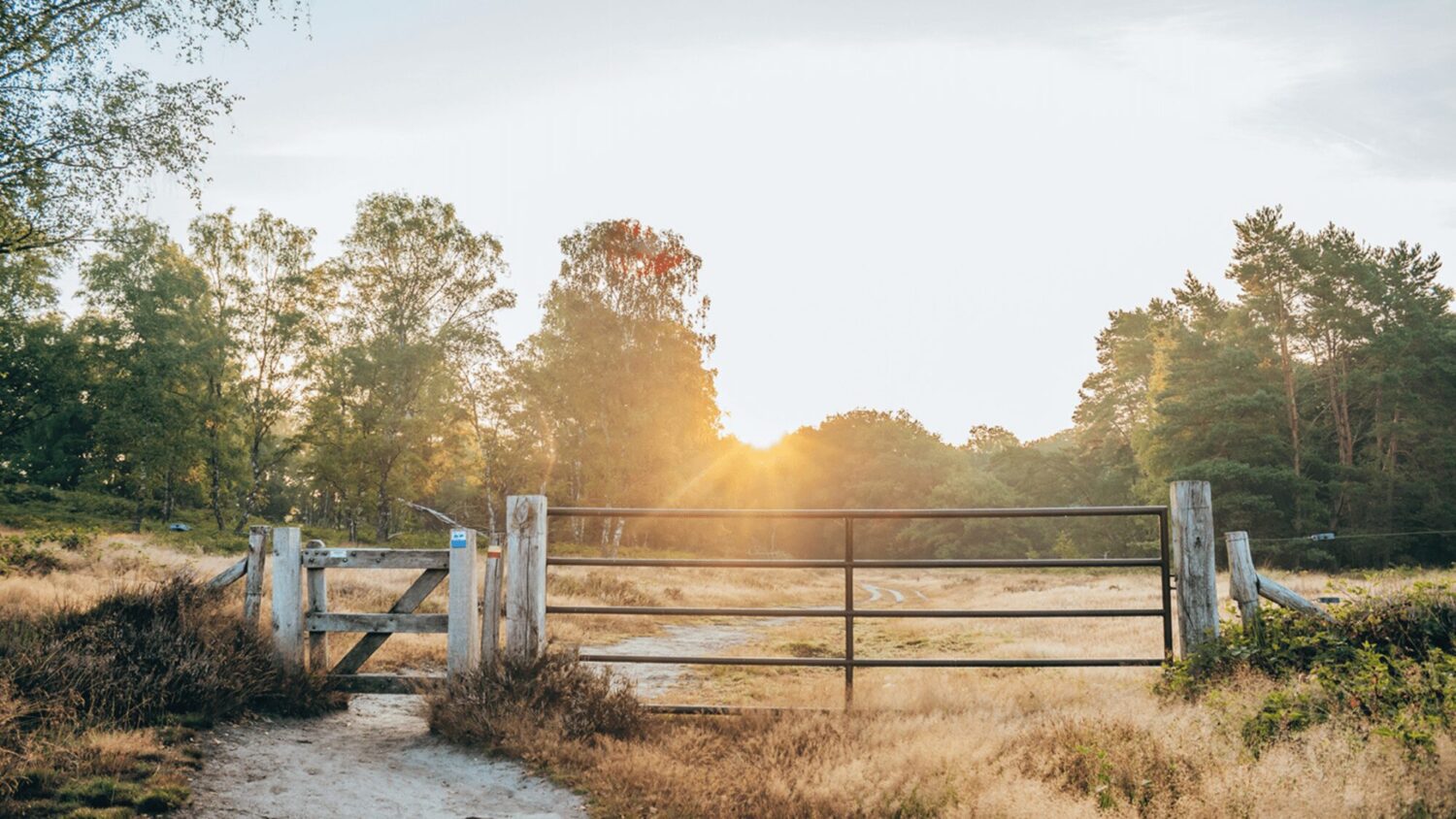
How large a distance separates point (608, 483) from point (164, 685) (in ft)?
116

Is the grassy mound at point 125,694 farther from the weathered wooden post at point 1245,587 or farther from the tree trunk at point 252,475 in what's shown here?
the tree trunk at point 252,475

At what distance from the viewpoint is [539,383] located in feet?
140

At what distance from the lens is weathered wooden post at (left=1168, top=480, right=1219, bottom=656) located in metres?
7.60

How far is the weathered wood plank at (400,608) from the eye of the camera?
310 inches

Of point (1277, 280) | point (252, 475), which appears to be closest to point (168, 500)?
point (252, 475)

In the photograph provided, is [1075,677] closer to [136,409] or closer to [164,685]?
[164,685]

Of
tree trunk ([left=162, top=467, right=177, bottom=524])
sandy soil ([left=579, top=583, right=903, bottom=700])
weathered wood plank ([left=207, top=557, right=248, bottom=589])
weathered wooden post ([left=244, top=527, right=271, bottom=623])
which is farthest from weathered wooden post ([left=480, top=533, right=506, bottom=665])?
tree trunk ([left=162, top=467, right=177, bottom=524])

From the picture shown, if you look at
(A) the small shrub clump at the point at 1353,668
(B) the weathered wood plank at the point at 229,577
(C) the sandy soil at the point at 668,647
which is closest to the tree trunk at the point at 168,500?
(C) the sandy soil at the point at 668,647

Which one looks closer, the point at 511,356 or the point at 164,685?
the point at 164,685

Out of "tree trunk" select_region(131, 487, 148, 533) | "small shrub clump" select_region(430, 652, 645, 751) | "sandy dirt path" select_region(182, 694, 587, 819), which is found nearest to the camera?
"sandy dirt path" select_region(182, 694, 587, 819)

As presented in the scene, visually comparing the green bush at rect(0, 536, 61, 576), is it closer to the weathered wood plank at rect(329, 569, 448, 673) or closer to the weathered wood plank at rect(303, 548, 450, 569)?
the weathered wood plank at rect(303, 548, 450, 569)

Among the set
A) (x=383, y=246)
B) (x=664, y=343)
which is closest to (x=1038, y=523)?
(x=664, y=343)

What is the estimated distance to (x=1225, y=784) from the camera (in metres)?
4.73

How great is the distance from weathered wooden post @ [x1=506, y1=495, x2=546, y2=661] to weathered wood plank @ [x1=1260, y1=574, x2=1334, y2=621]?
609 centimetres
